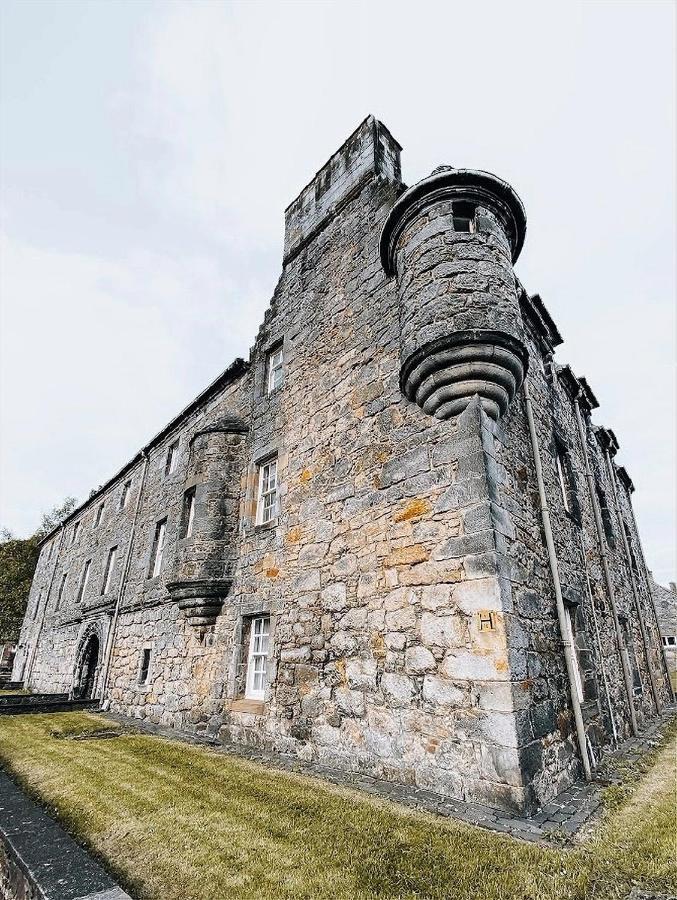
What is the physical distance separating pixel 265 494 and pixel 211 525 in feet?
4.10

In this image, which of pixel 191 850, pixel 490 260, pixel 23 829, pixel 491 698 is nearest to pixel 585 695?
pixel 491 698

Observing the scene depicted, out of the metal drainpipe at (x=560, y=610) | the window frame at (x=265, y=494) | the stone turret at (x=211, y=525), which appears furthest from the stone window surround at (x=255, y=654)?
the metal drainpipe at (x=560, y=610)

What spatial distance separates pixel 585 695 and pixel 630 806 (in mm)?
1786

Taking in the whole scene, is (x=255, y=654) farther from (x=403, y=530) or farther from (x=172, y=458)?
(x=172, y=458)

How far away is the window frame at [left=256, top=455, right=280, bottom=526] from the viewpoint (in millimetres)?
8577

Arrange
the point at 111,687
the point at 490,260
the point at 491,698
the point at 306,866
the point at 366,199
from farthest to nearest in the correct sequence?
the point at 111,687
the point at 366,199
the point at 490,260
the point at 491,698
the point at 306,866

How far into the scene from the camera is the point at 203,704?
8805 millimetres

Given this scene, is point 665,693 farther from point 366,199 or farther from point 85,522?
point 85,522

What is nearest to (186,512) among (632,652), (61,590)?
(632,652)

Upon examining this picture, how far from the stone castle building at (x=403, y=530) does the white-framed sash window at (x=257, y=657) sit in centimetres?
4

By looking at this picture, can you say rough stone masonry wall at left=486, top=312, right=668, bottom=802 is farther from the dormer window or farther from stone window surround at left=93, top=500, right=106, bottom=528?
stone window surround at left=93, top=500, right=106, bottom=528

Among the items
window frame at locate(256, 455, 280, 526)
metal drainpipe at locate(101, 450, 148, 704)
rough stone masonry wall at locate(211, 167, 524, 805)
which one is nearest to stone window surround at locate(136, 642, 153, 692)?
metal drainpipe at locate(101, 450, 148, 704)

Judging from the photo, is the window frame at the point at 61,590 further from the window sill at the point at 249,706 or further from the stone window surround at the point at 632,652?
the stone window surround at the point at 632,652

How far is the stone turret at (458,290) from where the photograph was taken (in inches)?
218
